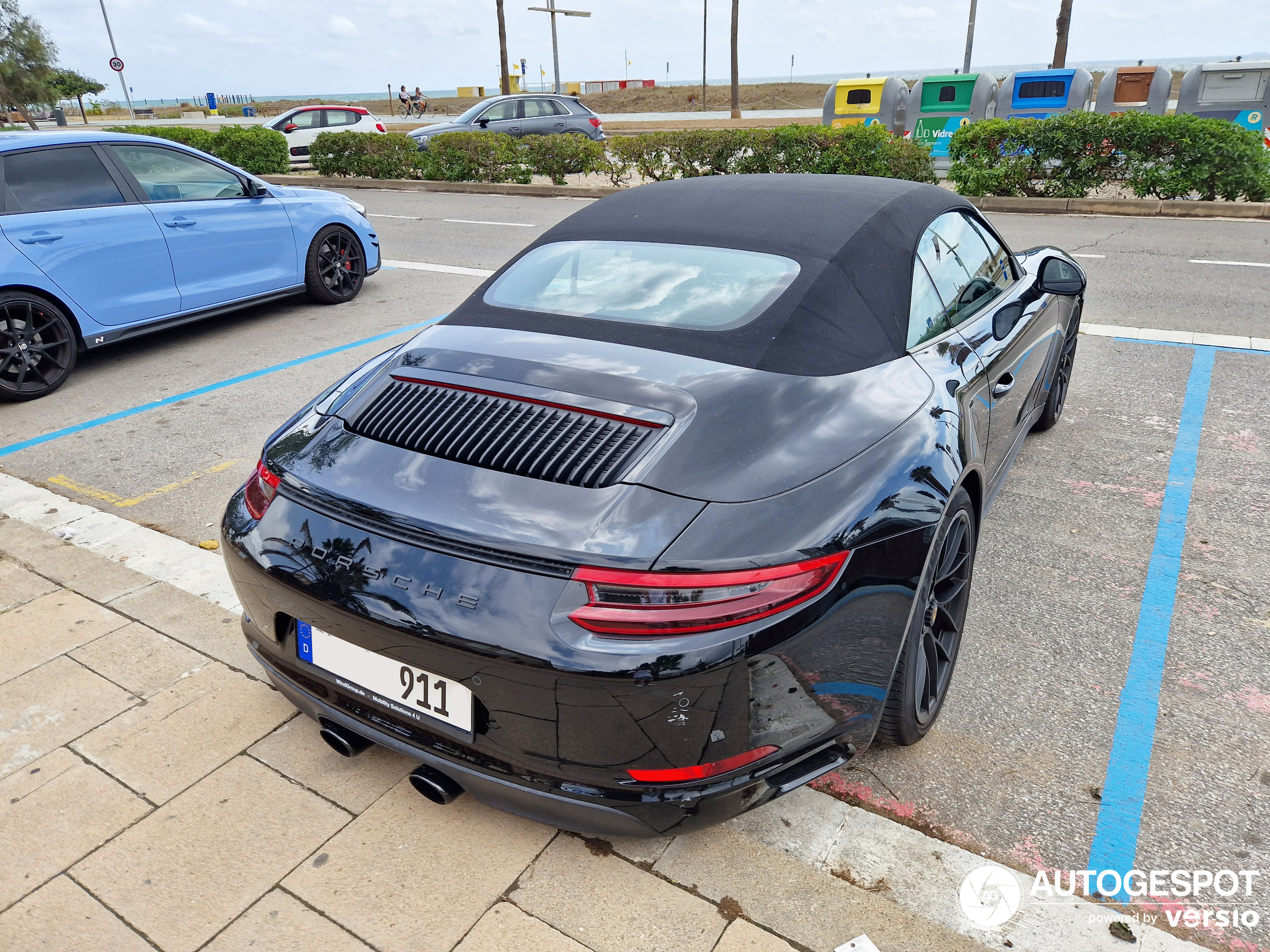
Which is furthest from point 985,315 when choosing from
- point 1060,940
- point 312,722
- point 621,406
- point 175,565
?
point 175,565

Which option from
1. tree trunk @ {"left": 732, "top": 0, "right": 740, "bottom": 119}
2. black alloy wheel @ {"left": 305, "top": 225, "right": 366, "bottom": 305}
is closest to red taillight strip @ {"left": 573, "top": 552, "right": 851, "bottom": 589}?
black alloy wheel @ {"left": 305, "top": 225, "right": 366, "bottom": 305}

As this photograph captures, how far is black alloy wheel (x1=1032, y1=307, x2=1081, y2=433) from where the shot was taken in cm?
455

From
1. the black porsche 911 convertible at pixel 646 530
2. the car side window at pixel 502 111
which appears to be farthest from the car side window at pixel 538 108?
the black porsche 911 convertible at pixel 646 530

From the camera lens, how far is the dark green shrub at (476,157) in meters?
Answer: 16.6

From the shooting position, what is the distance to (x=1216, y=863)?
217 centimetres

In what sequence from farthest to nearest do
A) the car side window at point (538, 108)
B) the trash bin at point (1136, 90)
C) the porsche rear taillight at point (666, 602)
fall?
the car side window at point (538, 108) < the trash bin at point (1136, 90) < the porsche rear taillight at point (666, 602)

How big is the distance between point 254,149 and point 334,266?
12.8 metres

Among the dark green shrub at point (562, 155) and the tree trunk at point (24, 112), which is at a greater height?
the tree trunk at point (24, 112)

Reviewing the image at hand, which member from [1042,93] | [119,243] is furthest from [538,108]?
[119,243]

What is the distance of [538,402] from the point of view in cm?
224

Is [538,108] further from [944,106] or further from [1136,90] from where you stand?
[1136,90]

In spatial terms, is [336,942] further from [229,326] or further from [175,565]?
[229,326]

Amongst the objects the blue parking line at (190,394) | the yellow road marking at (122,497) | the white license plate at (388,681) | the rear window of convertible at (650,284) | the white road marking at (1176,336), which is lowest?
the white road marking at (1176,336)

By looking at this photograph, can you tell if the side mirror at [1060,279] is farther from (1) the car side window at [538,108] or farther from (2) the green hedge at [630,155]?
(1) the car side window at [538,108]
